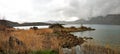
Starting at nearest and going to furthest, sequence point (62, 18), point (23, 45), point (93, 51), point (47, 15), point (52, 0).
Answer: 1. point (23, 45)
2. point (93, 51)
3. point (52, 0)
4. point (47, 15)
5. point (62, 18)

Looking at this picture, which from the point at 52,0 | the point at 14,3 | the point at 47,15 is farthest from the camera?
the point at 47,15

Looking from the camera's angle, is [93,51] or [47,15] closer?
[93,51]

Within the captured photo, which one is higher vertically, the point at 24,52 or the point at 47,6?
the point at 47,6

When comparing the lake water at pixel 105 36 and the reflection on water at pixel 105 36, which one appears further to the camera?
the reflection on water at pixel 105 36

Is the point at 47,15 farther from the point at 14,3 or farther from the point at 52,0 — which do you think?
the point at 14,3

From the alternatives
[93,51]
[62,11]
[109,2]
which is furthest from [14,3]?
[109,2]

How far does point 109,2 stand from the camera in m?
13.2

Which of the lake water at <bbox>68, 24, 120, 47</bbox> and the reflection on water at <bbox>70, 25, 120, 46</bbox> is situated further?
the reflection on water at <bbox>70, 25, 120, 46</bbox>

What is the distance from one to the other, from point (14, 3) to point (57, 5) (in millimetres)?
2085

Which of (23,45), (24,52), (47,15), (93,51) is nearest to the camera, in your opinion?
(24,52)

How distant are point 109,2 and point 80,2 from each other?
192 cm

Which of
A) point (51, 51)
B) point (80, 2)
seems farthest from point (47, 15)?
point (51, 51)

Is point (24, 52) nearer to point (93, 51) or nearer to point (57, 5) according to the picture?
point (93, 51)

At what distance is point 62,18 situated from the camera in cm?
1273
